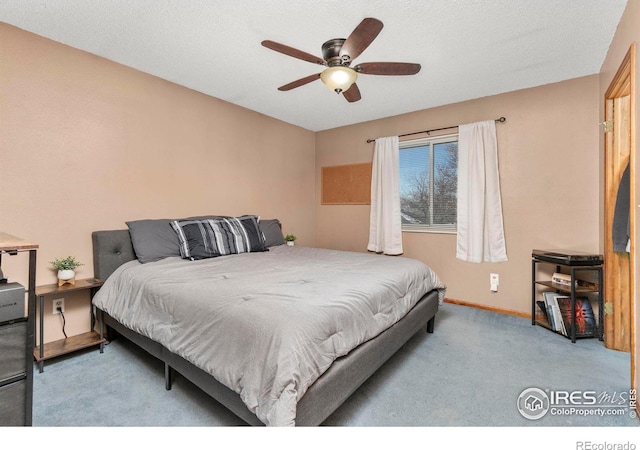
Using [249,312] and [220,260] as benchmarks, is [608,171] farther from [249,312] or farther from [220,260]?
[220,260]

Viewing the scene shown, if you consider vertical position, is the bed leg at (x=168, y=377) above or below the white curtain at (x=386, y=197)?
below

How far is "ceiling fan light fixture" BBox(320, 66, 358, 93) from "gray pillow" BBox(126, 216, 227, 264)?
75.1 inches

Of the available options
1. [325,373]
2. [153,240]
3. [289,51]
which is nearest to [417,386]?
[325,373]

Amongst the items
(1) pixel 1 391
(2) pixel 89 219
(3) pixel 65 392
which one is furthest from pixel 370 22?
(3) pixel 65 392

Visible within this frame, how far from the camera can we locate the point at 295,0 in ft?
6.15

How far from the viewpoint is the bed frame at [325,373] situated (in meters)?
1.33

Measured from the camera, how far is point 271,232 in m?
3.66

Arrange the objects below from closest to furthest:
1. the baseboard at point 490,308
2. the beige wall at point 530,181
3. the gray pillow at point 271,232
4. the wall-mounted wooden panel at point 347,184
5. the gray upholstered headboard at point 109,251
A: the gray upholstered headboard at point 109,251 → the beige wall at point 530,181 → the baseboard at point 490,308 → the gray pillow at point 271,232 → the wall-mounted wooden panel at point 347,184

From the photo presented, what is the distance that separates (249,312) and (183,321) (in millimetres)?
494

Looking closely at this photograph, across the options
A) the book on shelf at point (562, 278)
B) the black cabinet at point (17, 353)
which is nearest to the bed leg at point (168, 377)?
the black cabinet at point (17, 353)

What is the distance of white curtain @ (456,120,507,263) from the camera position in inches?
131

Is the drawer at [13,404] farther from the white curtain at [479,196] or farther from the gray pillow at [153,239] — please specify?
the white curtain at [479,196]

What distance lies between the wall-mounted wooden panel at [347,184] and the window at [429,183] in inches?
21.4

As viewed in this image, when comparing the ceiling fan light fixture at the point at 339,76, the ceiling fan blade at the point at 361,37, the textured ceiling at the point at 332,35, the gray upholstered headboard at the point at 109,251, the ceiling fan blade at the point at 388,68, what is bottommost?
the gray upholstered headboard at the point at 109,251
